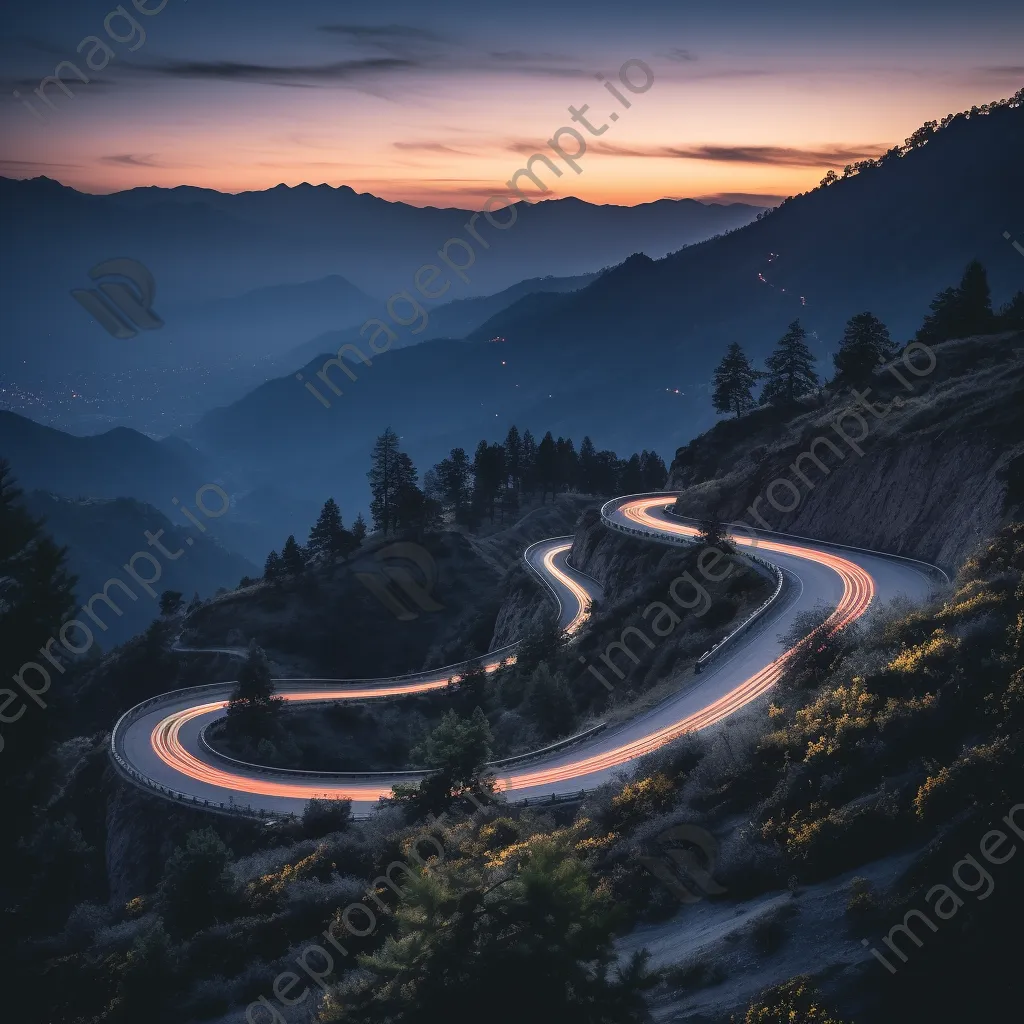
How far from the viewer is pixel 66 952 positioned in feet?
72.7

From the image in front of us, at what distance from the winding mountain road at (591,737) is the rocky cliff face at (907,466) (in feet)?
5.73

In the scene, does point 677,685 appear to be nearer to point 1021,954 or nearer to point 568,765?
point 568,765

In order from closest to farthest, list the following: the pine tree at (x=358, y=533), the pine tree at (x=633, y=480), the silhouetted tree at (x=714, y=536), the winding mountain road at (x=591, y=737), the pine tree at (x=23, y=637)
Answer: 1. the pine tree at (x=23, y=637)
2. the winding mountain road at (x=591, y=737)
3. the silhouetted tree at (x=714, y=536)
4. the pine tree at (x=358, y=533)
5. the pine tree at (x=633, y=480)

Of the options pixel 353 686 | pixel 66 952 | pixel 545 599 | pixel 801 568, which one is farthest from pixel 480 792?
pixel 353 686

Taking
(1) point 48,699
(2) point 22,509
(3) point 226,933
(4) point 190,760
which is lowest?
(3) point 226,933

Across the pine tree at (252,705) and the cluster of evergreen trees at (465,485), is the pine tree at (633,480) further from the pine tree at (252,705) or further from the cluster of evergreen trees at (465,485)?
the pine tree at (252,705)

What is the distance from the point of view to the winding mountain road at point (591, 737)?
30312 millimetres

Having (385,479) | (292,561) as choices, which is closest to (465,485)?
(385,479)

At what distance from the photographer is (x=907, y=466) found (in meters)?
42.4

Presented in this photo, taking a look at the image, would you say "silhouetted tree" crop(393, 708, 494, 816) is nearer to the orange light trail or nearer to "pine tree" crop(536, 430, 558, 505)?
the orange light trail

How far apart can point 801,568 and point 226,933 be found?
31.2 m

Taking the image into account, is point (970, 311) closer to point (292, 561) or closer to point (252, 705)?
point (252, 705)

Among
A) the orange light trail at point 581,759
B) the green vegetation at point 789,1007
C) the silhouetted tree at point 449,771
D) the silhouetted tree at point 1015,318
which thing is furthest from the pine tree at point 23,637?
the silhouetted tree at point 1015,318

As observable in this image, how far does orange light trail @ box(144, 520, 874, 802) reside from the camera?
29.7 meters
